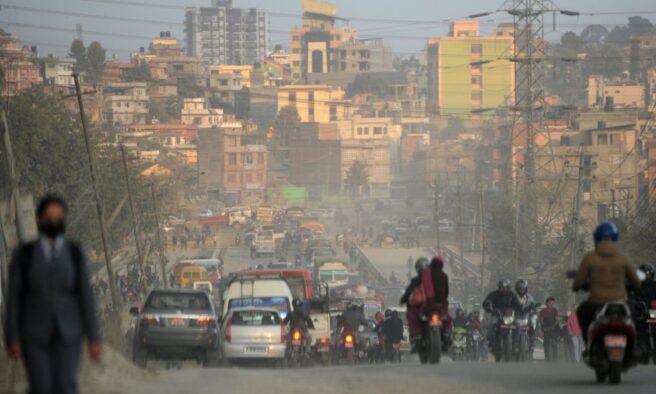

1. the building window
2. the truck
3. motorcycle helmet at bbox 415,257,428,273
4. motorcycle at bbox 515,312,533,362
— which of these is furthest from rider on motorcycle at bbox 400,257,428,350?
the building window

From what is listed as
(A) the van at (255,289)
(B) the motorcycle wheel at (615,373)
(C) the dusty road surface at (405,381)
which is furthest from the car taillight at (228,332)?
(B) the motorcycle wheel at (615,373)

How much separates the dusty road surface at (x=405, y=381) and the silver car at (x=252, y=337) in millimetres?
8679

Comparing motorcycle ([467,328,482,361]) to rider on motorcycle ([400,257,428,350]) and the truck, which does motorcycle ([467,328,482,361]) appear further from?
the truck

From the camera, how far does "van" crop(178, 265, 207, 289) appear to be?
6800cm

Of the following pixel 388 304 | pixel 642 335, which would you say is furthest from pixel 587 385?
pixel 388 304

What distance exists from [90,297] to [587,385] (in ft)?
22.6

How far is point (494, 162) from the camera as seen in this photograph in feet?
476

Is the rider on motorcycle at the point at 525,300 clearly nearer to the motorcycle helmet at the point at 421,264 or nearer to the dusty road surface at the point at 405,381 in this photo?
the motorcycle helmet at the point at 421,264

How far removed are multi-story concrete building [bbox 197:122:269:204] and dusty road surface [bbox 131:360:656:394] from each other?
145093 mm

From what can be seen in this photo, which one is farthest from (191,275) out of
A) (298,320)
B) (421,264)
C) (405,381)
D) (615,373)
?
(615,373)

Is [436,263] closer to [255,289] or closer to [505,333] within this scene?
[505,333]

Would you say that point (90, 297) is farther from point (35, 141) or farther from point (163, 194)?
point (163, 194)

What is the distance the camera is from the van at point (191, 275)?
68.0 meters

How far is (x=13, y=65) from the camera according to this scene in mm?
92938
